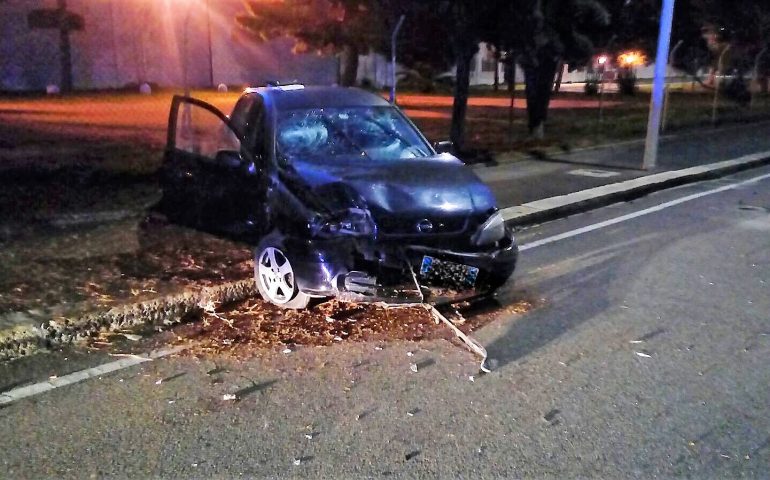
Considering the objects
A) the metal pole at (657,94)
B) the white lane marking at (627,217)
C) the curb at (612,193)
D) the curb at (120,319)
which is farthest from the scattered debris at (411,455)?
the metal pole at (657,94)

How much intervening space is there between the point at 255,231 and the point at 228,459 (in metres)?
3.04

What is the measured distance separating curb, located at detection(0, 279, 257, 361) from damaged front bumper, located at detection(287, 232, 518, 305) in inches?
34.4

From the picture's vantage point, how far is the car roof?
269 inches

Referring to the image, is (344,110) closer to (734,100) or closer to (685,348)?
(685,348)

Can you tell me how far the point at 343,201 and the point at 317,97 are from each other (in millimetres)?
1768

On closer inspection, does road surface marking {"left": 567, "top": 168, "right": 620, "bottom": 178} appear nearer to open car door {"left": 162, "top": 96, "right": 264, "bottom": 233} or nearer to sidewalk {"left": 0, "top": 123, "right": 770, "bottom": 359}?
sidewalk {"left": 0, "top": 123, "right": 770, "bottom": 359}

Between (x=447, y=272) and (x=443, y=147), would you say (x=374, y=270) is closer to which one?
(x=447, y=272)

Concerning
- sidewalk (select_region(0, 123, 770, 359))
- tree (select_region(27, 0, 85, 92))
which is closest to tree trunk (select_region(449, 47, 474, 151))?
sidewalk (select_region(0, 123, 770, 359))

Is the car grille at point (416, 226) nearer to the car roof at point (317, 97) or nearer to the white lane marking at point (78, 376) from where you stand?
the white lane marking at point (78, 376)

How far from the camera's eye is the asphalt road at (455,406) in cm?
374

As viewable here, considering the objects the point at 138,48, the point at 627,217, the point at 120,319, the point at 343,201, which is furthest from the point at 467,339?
the point at 138,48

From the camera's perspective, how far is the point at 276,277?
6004 millimetres

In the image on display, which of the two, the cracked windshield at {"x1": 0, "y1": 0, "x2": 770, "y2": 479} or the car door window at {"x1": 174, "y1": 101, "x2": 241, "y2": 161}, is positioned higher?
the car door window at {"x1": 174, "y1": 101, "x2": 241, "y2": 161}

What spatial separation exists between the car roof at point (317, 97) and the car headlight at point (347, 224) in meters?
1.61
